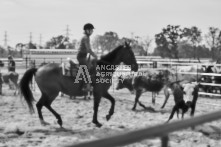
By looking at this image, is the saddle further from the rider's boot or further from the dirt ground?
the dirt ground

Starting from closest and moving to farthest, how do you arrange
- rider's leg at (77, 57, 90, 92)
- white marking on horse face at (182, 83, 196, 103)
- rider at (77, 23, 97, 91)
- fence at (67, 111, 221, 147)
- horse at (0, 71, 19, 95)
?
fence at (67, 111, 221, 147) → white marking on horse face at (182, 83, 196, 103) → rider at (77, 23, 97, 91) → rider's leg at (77, 57, 90, 92) → horse at (0, 71, 19, 95)

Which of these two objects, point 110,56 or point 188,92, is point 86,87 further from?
point 188,92

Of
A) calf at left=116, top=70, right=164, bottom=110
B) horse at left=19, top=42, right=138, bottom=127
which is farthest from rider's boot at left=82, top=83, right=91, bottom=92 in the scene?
calf at left=116, top=70, right=164, bottom=110

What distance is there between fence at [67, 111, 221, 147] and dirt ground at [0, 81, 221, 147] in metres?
1.45

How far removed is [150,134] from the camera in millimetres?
1312

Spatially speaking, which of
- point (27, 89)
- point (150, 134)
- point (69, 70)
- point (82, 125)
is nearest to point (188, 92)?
point (82, 125)

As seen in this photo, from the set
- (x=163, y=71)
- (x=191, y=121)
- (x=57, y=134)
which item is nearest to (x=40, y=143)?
(x=57, y=134)

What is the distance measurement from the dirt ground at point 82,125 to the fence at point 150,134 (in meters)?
1.45

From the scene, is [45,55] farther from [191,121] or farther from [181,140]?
[191,121]

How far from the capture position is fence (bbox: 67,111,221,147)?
1161 millimetres

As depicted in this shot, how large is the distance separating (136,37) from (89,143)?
5160cm

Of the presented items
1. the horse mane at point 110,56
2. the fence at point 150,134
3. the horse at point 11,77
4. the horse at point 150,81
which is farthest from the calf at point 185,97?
the horse at point 11,77

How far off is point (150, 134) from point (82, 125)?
5.52 metres

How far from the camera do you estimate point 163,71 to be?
9.87m
